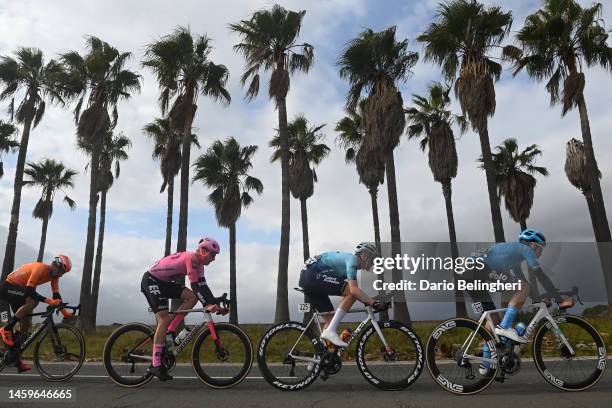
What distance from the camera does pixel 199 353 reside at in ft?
19.4

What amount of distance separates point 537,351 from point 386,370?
5.67 feet

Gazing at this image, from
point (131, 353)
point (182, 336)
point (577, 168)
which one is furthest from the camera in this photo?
point (577, 168)

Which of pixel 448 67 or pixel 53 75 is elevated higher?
pixel 53 75

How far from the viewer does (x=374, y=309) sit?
5633mm

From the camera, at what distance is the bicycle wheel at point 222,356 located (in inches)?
231

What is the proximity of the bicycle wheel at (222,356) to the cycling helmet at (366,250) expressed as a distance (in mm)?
1740

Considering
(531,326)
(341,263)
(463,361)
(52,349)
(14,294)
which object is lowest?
(463,361)

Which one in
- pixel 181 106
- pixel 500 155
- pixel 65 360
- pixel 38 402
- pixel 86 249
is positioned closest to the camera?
pixel 38 402

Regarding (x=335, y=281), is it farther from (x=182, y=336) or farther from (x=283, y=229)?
(x=283, y=229)

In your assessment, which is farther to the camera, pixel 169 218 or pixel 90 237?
pixel 169 218

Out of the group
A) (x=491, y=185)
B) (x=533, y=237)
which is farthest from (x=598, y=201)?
(x=533, y=237)

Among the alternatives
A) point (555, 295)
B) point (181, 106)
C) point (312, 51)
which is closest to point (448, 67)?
point (312, 51)

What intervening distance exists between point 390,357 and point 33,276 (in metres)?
5.38

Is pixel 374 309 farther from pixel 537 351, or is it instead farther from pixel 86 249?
pixel 86 249
